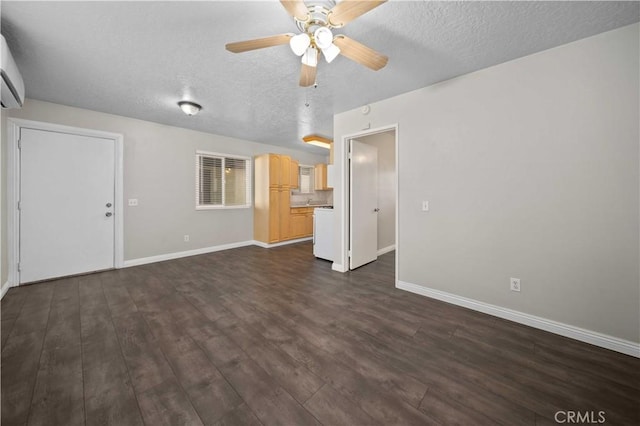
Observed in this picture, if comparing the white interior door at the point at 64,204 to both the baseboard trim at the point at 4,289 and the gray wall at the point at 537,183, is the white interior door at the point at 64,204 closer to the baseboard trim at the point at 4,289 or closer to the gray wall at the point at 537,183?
the baseboard trim at the point at 4,289

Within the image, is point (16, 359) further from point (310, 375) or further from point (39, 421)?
point (310, 375)

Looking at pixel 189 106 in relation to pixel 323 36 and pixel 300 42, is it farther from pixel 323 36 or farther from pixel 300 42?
pixel 323 36

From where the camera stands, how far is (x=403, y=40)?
1.90 m

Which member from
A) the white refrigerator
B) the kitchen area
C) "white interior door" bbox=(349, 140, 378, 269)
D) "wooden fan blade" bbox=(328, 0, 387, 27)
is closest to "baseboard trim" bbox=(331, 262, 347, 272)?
"white interior door" bbox=(349, 140, 378, 269)

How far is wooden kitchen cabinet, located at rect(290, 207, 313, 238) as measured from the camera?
594cm

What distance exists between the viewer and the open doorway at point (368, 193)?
3635 millimetres

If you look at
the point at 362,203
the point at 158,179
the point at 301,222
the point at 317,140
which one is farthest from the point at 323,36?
the point at 301,222

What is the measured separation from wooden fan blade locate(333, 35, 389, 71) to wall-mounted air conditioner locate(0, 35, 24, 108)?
2553 mm

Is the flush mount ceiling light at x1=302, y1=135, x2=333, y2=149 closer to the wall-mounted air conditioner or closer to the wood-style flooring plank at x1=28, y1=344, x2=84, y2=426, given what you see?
the wall-mounted air conditioner

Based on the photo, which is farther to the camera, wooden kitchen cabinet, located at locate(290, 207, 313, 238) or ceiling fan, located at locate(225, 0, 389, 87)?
wooden kitchen cabinet, located at locate(290, 207, 313, 238)

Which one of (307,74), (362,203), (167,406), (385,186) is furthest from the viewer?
(385,186)

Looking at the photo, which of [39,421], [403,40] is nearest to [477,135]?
[403,40]

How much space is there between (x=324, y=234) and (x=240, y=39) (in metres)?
3.17

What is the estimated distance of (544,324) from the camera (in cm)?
207
